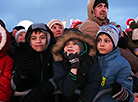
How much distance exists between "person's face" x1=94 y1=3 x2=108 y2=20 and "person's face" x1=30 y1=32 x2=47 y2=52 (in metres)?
1.43

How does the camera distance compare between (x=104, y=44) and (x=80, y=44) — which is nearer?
(x=80, y=44)

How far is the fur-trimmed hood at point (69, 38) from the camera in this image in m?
2.08

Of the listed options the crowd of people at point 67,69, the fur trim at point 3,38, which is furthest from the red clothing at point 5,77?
the fur trim at point 3,38

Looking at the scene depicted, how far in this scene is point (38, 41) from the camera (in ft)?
7.50

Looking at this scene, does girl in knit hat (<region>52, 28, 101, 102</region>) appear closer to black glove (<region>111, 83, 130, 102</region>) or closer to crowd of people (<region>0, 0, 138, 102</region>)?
crowd of people (<region>0, 0, 138, 102</region>)

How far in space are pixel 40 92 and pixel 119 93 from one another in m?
1.04

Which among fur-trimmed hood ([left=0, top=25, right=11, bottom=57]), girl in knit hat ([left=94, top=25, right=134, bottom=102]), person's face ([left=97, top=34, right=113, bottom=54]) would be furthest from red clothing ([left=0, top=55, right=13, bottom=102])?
person's face ([left=97, top=34, right=113, bottom=54])

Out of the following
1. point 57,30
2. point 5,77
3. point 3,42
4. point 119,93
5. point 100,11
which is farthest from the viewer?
point 57,30

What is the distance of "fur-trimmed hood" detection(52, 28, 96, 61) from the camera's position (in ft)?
6.82

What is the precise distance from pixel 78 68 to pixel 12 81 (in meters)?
1.01

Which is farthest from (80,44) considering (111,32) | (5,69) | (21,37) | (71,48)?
(21,37)

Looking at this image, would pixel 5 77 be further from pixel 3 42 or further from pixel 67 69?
pixel 67 69

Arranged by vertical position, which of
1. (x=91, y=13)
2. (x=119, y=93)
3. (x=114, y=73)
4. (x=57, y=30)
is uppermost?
(x=91, y=13)

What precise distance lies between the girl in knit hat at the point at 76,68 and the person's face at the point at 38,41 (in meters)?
0.26
